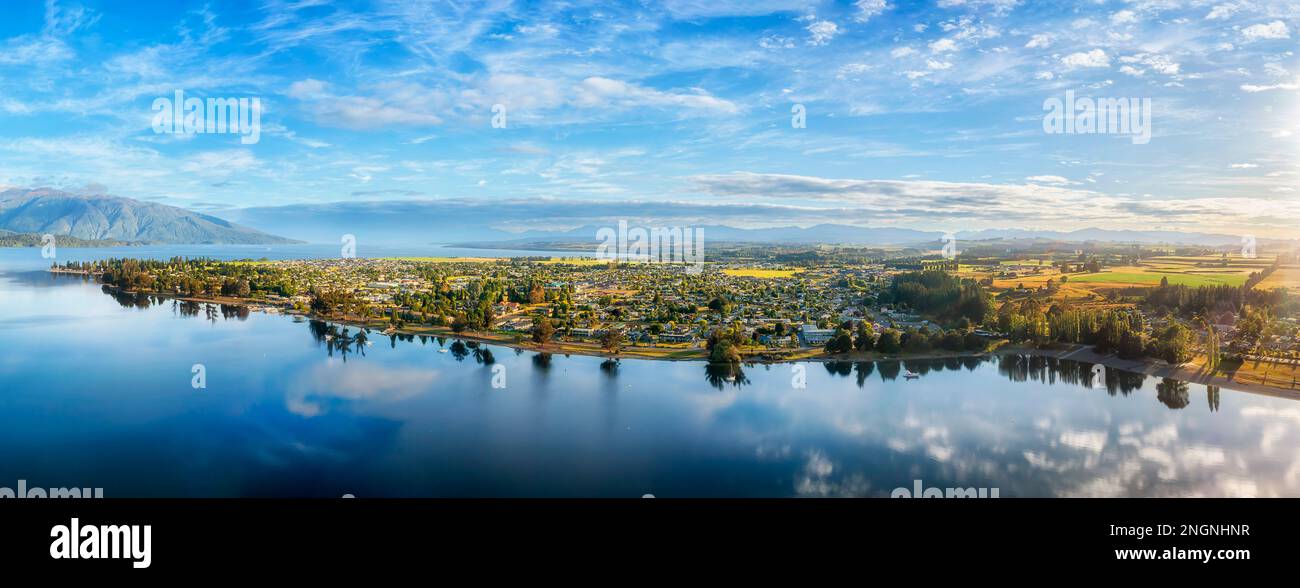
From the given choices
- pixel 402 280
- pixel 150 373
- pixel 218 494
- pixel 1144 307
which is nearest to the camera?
pixel 218 494

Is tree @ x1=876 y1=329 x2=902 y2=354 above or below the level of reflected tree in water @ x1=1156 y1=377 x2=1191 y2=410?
above

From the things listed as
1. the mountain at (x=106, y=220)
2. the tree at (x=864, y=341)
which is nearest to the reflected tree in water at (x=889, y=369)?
the tree at (x=864, y=341)

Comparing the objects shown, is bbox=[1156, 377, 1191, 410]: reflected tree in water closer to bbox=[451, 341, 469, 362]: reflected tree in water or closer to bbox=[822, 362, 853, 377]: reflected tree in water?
bbox=[822, 362, 853, 377]: reflected tree in water

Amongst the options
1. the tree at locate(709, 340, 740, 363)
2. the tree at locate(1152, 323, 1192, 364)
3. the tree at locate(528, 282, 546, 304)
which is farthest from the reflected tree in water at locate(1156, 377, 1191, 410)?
the tree at locate(528, 282, 546, 304)

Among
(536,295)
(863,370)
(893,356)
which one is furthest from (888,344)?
(536,295)

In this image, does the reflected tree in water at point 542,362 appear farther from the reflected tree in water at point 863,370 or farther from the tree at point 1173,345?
the tree at point 1173,345
